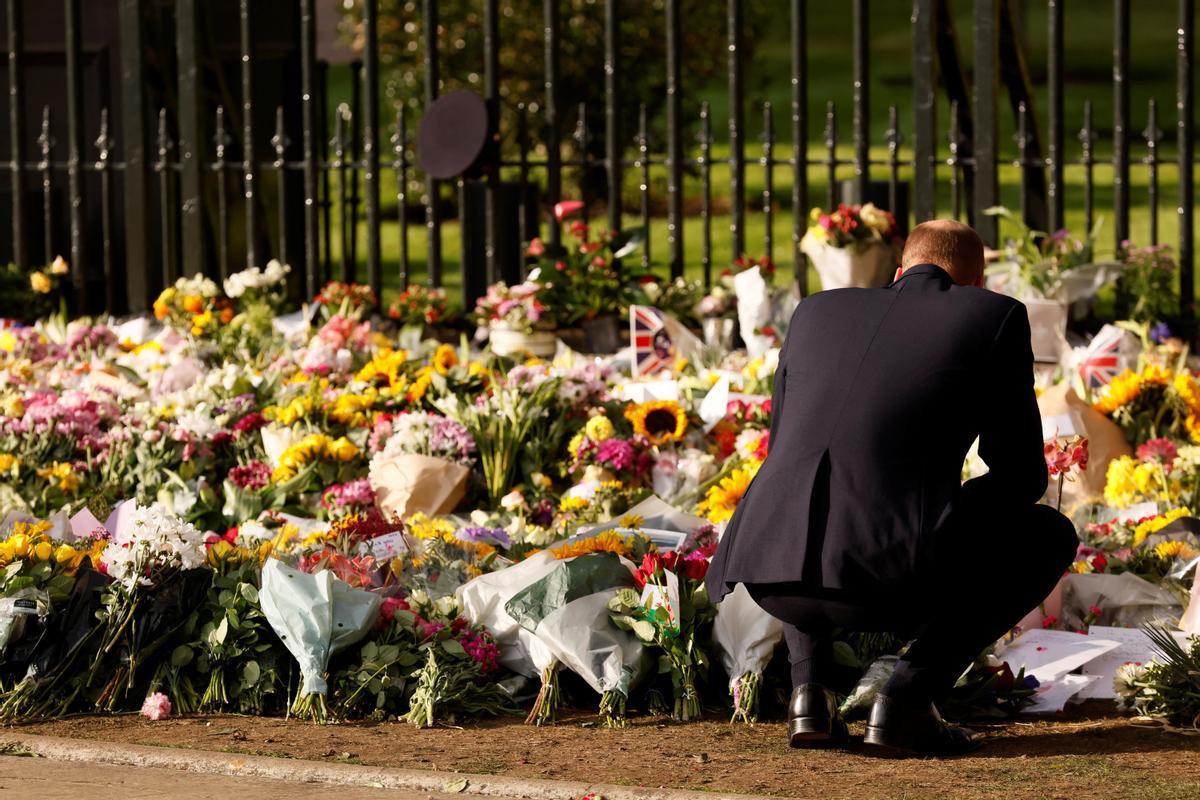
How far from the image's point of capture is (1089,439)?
616 cm

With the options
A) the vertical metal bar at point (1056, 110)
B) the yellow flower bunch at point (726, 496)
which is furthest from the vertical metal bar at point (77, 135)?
the yellow flower bunch at point (726, 496)

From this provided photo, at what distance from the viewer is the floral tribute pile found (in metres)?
4.17

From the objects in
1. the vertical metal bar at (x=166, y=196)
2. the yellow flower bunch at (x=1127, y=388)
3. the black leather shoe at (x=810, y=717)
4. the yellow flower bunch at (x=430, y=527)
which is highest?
the vertical metal bar at (x=166, y=196)

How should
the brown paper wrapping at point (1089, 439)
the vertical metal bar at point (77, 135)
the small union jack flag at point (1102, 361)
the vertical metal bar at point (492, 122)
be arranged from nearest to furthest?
the brown paper wrapping at point (1089, 439) → the small union jack flag at point (1102, 361) → the vertical metal bar at point (492, 122) → the vertical metal bar at point (77, 135)

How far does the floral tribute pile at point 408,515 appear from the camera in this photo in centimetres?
417

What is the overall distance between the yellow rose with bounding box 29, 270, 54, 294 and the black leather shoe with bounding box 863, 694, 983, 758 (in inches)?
275

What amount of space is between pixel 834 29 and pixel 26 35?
79.8 feet

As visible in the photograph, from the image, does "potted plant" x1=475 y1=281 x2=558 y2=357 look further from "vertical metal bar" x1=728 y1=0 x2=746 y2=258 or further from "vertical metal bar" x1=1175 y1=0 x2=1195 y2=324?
"vertical metal bar" x1=1175 y1=0 x2=1195 y2=324

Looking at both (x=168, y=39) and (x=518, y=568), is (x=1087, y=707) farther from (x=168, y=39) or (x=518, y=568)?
(x=168, y=39)

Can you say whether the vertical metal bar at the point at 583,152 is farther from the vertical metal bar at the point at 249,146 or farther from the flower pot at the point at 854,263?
the vertical metal bar at the point at 249,146

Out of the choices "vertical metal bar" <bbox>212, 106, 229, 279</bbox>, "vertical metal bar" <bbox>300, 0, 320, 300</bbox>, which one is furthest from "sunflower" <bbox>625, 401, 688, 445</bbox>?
"vertical metal bar" <bbox>212, 106, 229, 279</bbox>

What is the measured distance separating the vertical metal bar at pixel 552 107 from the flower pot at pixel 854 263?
1523 mm

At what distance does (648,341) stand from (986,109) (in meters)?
2.23

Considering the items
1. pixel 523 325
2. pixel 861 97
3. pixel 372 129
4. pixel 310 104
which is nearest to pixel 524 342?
pixel 523 325
